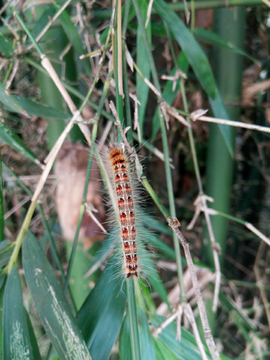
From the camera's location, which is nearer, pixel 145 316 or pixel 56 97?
pixel 145 316

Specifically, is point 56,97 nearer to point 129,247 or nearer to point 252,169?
point 129,247

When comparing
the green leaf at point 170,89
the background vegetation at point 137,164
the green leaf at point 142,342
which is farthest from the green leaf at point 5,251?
the green leaf at point 170,89

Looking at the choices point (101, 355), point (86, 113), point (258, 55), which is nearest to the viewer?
point (101, 355)

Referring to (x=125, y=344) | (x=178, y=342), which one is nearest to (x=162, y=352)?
(x=178, y=342)

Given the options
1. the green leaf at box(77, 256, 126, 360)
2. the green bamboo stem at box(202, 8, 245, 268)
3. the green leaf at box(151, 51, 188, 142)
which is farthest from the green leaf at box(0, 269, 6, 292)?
the green bamboo stem at box(202, 8, 245, 268)

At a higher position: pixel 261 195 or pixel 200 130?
pixel 200 130

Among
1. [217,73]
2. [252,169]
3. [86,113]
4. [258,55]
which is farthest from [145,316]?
[258,55]

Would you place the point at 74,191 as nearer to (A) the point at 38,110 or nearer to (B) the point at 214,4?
(A) the point at 38,110
